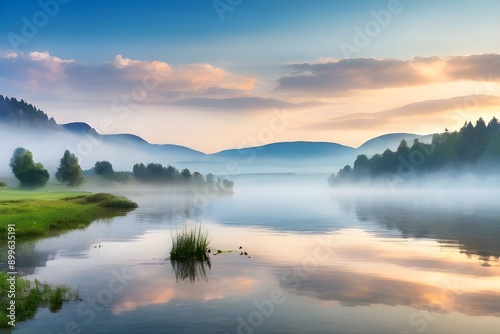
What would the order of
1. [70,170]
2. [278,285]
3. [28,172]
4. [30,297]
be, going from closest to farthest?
[30,297] → [278,285] → [28,172] → [70,170]

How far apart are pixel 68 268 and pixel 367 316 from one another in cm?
2023

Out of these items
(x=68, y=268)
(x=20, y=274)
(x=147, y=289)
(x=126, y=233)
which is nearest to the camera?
(x=147, y=289)

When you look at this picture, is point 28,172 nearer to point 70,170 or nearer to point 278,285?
point 70,170

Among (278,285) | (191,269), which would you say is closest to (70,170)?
(191,269)

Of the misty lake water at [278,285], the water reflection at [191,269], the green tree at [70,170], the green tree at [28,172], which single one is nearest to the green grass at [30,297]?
the misty lake water at [278,285]

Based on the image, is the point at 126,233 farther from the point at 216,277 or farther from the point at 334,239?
the point at 216,277

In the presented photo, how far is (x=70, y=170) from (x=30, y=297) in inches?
6593

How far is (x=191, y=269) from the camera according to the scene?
3428 cm

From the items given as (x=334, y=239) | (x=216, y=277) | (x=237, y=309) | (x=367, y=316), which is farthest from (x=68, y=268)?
(x=334, y=239)

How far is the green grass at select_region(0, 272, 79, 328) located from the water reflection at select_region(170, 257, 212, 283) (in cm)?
718

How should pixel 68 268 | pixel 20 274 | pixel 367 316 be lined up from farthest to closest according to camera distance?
pixel 68 268 → pixel 20 274 → pixel 367 316

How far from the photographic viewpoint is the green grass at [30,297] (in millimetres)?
22584

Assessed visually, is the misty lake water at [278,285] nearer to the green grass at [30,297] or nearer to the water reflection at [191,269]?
the water reflection at [191,269]

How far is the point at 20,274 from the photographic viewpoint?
1237 inches
